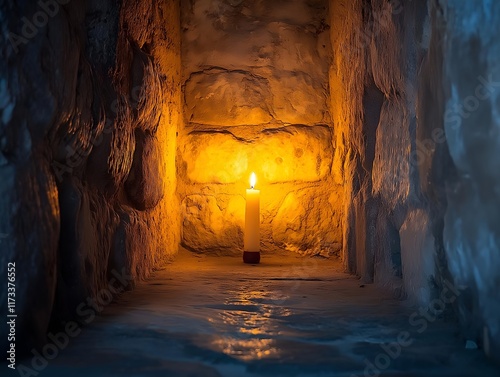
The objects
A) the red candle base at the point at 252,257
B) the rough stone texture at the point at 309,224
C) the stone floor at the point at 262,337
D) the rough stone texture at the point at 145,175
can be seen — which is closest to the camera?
the stone floor at the point at 262,337

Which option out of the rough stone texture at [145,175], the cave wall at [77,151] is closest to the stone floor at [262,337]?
the cave wall at [77,151]

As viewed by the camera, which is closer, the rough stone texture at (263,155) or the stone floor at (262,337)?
the stone floor at (262,337)

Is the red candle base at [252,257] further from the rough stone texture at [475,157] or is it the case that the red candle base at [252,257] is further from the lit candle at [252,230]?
the rough stone texture at [475,157]

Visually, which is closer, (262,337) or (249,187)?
(262,337)

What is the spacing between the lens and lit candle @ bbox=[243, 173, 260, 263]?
2736 millimetres

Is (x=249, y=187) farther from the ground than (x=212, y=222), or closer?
farther from the ground

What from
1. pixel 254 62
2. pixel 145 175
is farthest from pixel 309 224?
pixel 145 175

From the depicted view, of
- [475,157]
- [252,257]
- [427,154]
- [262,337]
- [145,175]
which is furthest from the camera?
[252,257]

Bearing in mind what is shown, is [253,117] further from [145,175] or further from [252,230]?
[145,175]

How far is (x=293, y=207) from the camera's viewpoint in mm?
3080

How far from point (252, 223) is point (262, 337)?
57.4 inches

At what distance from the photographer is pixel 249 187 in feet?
10.1

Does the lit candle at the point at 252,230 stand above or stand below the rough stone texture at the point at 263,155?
below

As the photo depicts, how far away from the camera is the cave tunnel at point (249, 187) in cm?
113
